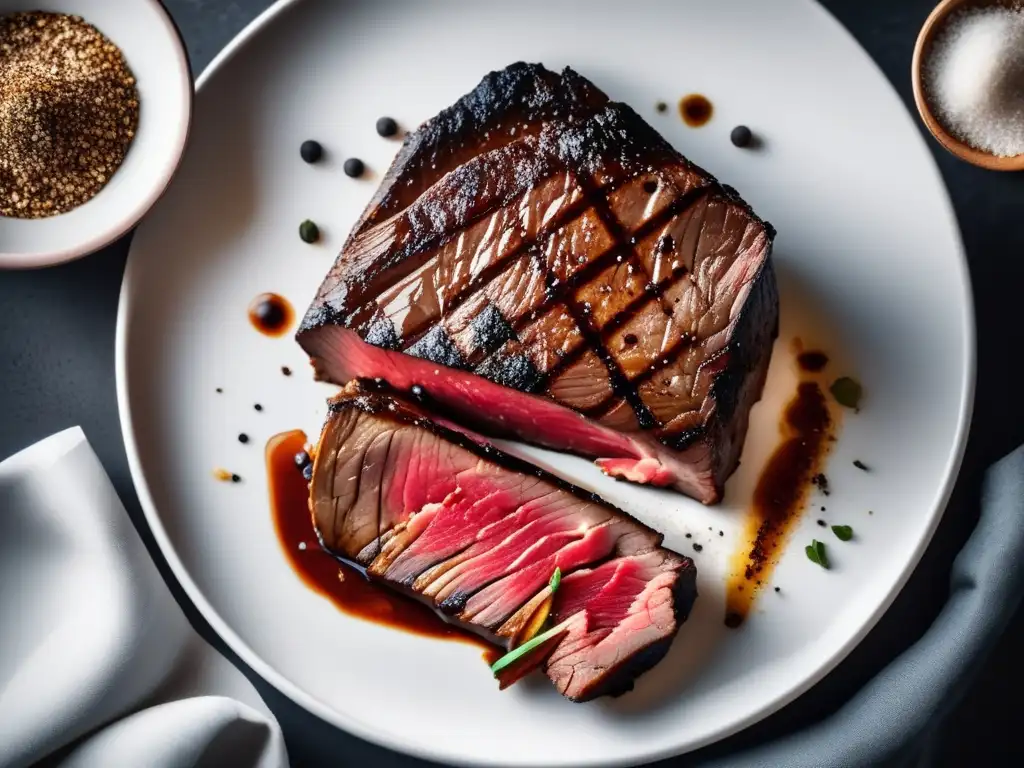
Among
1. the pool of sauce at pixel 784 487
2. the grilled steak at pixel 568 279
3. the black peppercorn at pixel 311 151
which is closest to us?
the grilled steak at pixel 568 279

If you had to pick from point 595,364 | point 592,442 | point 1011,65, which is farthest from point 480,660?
point 1011,65

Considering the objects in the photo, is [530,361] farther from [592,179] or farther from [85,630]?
[85,630]

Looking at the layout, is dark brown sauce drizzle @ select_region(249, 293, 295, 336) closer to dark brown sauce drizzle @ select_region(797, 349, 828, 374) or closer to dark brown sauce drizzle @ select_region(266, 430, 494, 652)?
dark brown sauce drizzle @ select_region(266, 430, 494, 652)

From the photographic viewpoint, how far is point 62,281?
4523 millimetres

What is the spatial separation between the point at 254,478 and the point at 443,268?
3.74 feet

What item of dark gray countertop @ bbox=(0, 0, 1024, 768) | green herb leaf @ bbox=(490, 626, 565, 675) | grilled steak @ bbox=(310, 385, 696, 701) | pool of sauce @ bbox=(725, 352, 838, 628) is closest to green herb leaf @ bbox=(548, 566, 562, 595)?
grilled steak @ bbox=(310, 385, 696, 701)

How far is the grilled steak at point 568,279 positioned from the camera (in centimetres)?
385

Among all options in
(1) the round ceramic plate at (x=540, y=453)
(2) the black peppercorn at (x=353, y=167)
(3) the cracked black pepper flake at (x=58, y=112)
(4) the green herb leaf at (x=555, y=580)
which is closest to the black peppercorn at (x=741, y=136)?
(1) the round ceramic plate at (x=540, y=453)

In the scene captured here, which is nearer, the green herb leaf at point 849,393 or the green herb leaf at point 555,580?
the green herb leaf at point 555,580

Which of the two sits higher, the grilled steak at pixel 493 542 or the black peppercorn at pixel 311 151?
the black peppercorn at pixel 311 151

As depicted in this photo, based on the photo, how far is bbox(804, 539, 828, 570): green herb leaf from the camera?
4195mm

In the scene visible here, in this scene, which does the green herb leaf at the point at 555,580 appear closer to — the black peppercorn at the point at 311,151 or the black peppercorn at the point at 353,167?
the black peppercorn at the point at 353,167

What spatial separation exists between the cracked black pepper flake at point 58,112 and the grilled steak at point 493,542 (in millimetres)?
1313

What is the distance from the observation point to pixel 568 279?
155 inches
